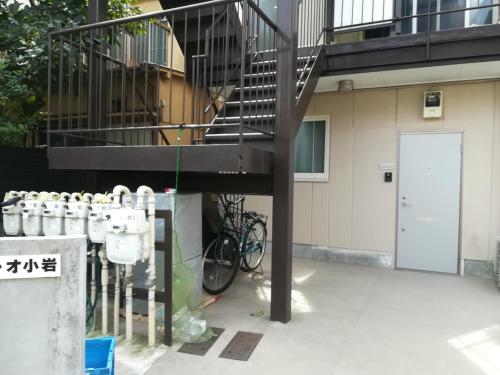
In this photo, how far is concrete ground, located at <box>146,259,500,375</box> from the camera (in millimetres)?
2748

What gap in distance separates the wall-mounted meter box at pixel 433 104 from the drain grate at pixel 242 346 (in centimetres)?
393

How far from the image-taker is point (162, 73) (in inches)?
240

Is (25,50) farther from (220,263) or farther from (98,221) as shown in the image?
(220,263)

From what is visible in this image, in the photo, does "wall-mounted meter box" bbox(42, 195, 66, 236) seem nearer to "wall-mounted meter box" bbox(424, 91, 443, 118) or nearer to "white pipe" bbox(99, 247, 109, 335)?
"white pipe" bbox(99, 247, 109, 335)

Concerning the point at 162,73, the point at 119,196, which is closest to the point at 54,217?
the point at 119,196

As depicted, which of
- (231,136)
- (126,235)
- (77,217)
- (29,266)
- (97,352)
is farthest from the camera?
(231,136)

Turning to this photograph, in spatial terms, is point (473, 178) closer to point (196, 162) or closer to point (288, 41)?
point (288, 41)

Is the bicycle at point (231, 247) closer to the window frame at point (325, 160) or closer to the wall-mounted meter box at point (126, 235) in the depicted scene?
the window frame at point (325, 160)

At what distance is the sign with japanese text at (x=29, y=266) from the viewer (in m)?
1.75

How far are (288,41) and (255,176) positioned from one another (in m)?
1.30

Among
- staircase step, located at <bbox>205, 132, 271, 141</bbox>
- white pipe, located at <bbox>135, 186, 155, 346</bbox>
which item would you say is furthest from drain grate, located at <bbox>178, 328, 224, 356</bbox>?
staircase step, located at <bbox>205, 132, 271, 141</bbox>

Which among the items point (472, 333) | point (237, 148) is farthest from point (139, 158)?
point (472, 333)

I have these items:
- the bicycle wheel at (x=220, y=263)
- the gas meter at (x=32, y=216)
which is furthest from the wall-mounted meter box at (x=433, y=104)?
the gas meter at (x=32, y=216)

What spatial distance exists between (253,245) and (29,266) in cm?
361
